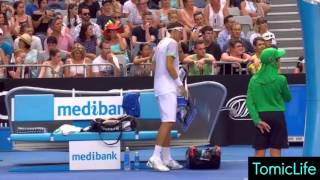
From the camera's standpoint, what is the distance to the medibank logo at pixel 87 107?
14836 millimetres

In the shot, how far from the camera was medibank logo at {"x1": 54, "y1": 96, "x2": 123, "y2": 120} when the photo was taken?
1484 cm

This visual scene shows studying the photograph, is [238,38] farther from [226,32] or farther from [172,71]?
[172,71]

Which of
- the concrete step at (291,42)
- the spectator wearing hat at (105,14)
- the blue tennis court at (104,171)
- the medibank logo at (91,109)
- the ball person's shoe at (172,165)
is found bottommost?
the blue tennis court at (104,171)

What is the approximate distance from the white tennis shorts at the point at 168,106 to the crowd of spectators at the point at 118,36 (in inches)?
129

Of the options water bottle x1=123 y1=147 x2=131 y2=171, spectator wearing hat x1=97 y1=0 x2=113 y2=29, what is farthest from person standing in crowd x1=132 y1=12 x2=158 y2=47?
water bottle x1=123 y1=147 x2=131 y2=171

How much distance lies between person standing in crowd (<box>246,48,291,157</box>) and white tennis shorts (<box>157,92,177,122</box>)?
2.13 meters

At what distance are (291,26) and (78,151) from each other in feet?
31.7

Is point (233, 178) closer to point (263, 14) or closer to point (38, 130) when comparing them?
point (38, 130)

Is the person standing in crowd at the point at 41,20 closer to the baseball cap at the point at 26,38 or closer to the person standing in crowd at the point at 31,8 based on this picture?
the person standing in crowd at the point at 31,8

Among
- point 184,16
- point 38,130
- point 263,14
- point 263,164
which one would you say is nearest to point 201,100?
point 38,130

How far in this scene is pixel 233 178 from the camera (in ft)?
42.0

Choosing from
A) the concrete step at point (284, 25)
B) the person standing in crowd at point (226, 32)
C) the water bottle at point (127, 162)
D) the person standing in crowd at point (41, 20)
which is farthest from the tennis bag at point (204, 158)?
the concrete step at point (284, 25)

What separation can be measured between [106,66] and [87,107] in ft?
8.91

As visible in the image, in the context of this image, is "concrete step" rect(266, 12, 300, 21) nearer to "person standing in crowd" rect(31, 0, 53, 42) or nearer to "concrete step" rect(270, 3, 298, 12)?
"concrete step" rect(270, 3, 298, 12)
